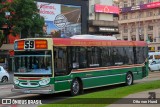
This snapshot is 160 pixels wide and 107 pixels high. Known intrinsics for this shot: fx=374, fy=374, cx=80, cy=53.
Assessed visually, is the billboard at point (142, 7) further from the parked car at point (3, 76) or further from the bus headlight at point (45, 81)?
the bus headlight at point (45, 81)

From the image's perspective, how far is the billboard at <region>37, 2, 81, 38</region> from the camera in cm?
6394

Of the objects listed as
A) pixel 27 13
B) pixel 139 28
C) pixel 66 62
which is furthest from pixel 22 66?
pixel 139 28

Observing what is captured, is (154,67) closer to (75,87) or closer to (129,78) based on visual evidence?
(129,78)

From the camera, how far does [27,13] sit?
150ft

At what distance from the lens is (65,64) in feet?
55.1

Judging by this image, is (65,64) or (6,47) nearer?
(65,64)

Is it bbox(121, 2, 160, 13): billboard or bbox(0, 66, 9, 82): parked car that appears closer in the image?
bbox(0, 66, 9, 82): parked car

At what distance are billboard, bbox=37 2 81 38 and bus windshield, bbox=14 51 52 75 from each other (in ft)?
152

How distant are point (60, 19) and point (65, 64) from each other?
4903 cm

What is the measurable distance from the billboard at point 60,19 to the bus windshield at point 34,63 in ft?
152

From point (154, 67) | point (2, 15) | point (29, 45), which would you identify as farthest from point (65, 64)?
point (2, 15)

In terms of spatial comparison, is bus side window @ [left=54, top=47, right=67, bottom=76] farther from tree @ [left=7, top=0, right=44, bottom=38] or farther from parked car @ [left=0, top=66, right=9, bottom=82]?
tree @ [left=7, top=0, right=44, bottom=38]

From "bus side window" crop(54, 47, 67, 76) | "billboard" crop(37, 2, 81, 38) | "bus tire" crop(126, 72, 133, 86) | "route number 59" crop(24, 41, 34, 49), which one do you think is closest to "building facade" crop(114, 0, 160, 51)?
"billboard" crop(37, 2, 81, 38)

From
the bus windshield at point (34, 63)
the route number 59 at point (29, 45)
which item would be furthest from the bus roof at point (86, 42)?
the route number 59 at point (29, 45)
